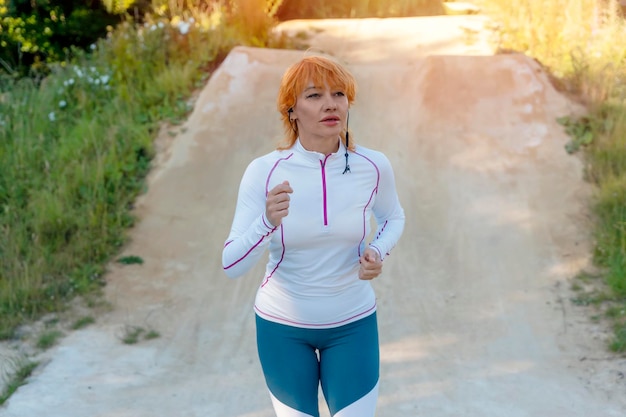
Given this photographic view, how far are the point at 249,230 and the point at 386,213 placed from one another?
23.7 inches

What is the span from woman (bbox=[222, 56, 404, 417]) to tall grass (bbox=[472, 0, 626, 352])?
3.78 meters

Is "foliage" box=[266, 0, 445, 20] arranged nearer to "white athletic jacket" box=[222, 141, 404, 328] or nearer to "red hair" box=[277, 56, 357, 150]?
"red hair" box=[277, 56, 357, 150]

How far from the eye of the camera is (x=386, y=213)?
3014mm

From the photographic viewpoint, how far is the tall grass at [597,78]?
7058mm

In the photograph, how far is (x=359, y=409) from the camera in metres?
2.77

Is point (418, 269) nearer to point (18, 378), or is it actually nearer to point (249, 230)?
point (18, 378)

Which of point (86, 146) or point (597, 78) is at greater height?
point (597, 78)

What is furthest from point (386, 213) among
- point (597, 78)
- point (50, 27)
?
point (50, 27)

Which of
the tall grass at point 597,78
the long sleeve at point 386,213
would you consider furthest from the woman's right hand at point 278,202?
the tall grass at point 597,78

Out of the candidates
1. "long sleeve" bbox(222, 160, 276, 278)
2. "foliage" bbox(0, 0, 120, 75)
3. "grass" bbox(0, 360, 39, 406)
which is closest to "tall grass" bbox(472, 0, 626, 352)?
"long sleeve" bbox(222, 160, 276, 278)

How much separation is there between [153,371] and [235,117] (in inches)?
169

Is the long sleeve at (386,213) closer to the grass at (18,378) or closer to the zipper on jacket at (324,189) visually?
the zipper on jacket at (324,189)

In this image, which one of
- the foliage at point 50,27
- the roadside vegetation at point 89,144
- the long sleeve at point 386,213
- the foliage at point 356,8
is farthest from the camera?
the foliage at point 356,8

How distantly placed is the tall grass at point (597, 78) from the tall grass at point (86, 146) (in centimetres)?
385
